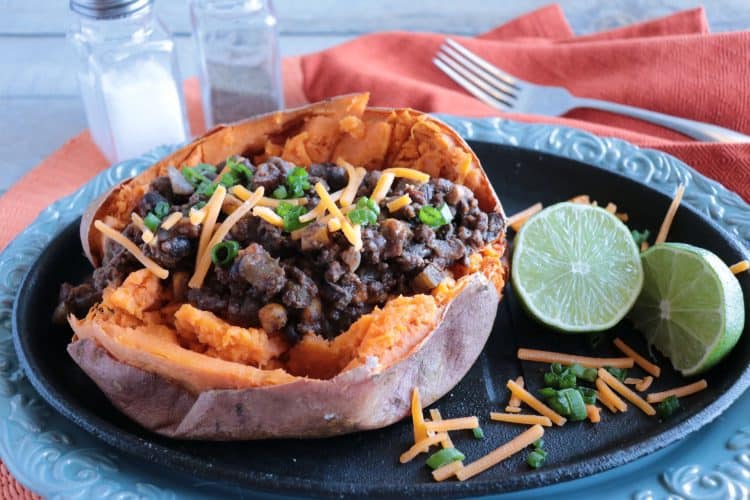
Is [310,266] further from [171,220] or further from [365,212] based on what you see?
[171,220]

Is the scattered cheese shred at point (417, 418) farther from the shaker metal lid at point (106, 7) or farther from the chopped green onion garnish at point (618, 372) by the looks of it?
the shaker metal lid at point (106, 7)

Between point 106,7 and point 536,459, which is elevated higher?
point 106,7

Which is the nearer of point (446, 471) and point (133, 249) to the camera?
point (446, 471)

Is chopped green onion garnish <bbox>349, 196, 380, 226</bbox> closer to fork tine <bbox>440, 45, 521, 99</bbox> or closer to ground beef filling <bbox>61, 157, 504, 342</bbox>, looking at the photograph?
ground beef filling <bbox>61, 157, 504, 342</bbox>

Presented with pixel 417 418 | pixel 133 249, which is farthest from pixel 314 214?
pixel 417 418

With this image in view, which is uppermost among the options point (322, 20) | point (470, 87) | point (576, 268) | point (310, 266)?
point (310, 266)

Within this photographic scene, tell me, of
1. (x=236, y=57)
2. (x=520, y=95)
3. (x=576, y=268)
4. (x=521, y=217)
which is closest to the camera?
(x=576, y=268)

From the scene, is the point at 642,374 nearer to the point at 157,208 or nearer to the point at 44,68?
the point at 157,208

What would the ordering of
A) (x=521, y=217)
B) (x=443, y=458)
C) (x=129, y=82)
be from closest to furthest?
(x=443, y=458) < (x=521, y=217) < (x=129, y=82)
